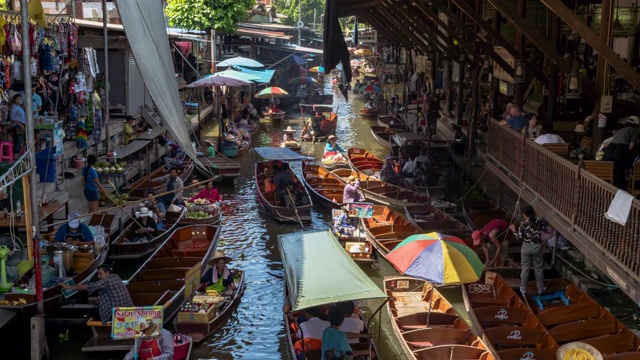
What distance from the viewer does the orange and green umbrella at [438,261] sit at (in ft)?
38.1

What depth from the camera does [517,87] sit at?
19344mm

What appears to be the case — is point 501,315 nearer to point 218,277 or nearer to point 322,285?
point 322,285

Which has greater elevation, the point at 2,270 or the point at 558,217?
the point at 558,217

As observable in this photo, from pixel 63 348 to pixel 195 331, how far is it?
2217 millimetres

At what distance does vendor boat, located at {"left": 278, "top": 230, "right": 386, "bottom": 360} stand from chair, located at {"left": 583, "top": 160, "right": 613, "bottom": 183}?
4.23m

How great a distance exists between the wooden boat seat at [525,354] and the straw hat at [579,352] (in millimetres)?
1052

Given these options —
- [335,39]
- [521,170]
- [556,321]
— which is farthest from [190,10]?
[556,321]

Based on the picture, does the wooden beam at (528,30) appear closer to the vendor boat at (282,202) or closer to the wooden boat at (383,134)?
the vendor boat at (282,202)

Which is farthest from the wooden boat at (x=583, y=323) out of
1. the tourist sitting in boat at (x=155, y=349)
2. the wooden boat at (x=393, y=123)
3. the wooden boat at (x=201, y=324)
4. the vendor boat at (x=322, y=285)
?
the wooden boat at (x=393, y=123)

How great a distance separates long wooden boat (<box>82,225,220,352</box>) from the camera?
12.0 metres

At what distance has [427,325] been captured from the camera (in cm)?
1250

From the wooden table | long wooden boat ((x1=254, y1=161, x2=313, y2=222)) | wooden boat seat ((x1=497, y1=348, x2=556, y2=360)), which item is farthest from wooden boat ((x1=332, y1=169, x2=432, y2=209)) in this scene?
wooden boat seat ((x1=497, y1=348, x2=556, y2=360))

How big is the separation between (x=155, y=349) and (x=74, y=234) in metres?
4.85

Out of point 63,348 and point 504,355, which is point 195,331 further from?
point 504,355
